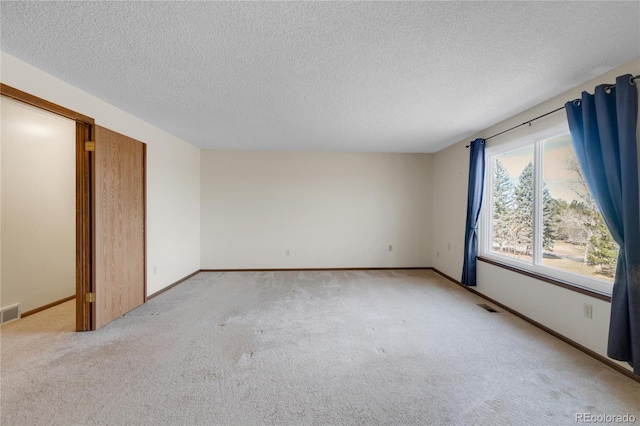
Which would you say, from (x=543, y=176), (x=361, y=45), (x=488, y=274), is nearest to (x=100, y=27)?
(x=361, y=45)

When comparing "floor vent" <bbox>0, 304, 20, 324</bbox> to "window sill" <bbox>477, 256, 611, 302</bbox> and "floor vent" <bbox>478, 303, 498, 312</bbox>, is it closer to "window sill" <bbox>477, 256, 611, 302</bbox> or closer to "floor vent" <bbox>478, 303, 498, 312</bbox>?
"floor vent" <bbox>478, 303, 498, 312</bbox>

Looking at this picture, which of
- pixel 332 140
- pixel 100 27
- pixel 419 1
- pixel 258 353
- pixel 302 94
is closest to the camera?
pixel 419 1

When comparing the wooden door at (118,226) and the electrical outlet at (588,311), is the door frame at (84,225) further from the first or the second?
the electrical outlet at (588,311)

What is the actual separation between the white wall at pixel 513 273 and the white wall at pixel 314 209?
0.44m

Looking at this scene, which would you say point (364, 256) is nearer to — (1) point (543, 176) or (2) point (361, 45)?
(1) point (543, 176)

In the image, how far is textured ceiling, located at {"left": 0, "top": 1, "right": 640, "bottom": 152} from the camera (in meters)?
1.41

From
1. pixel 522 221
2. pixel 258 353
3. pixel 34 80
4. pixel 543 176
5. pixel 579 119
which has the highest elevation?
pixel 34 80

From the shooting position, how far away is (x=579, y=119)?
2221 mm

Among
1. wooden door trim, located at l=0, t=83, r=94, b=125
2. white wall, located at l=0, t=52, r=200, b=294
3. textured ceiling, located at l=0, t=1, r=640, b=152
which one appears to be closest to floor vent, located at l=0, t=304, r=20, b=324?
white wall, located at l=0, t=52, r=200, b=294

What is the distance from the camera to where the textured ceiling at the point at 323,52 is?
4.64ft

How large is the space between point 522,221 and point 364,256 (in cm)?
277

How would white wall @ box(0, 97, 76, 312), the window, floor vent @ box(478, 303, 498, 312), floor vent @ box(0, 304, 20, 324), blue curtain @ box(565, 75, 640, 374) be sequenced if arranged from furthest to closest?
floor vent @ box(478, 303, 498, 312)
white wall @ box(0, 97, 76, 312)
floor vent @ box(0, 304, 20, 324)
the window
blue curtain @ box(565, 75, 640, 374)

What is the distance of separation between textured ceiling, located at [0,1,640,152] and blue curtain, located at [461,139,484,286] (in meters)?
0.77

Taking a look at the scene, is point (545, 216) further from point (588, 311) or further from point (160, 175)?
point (160, 175)
